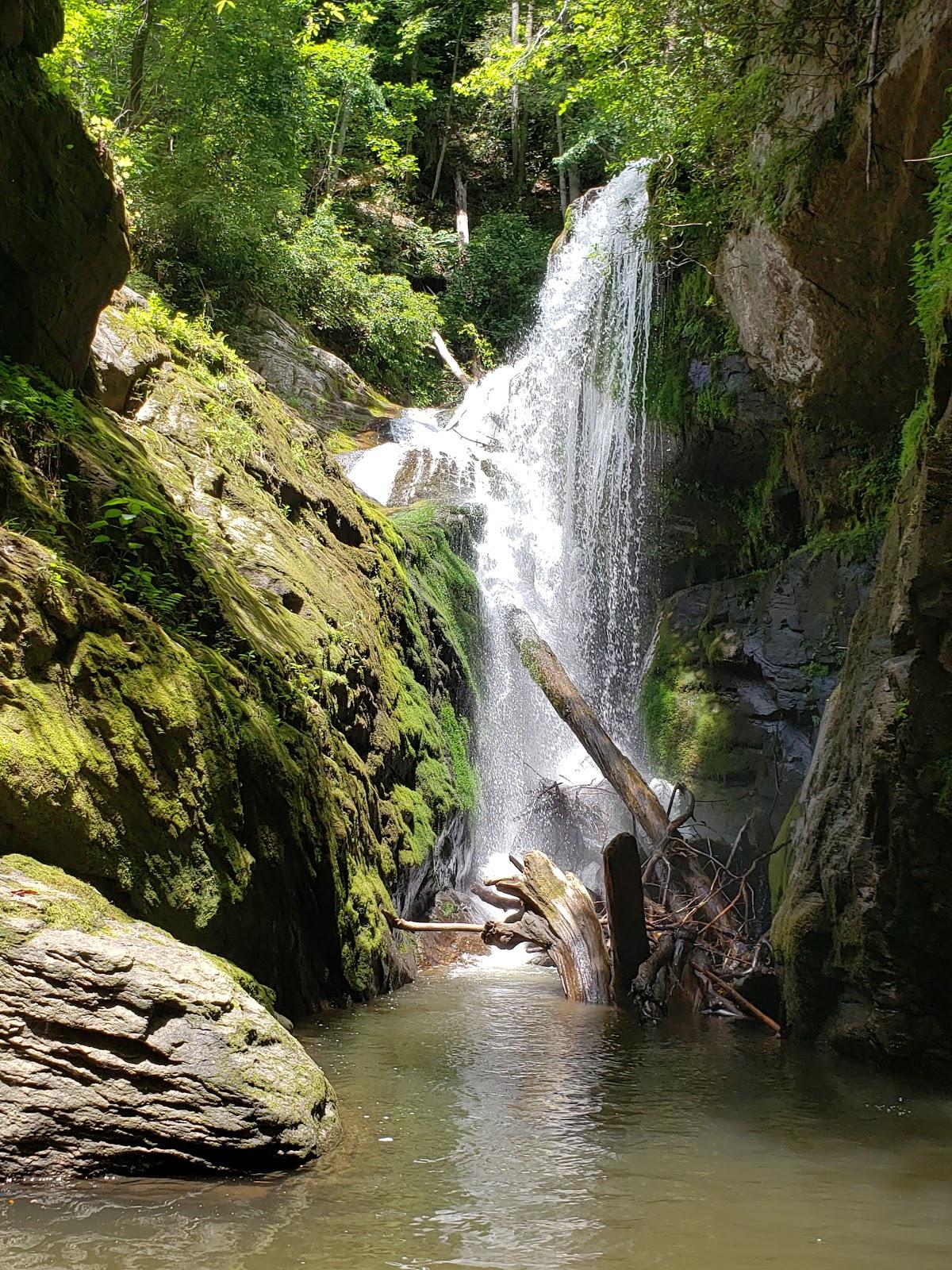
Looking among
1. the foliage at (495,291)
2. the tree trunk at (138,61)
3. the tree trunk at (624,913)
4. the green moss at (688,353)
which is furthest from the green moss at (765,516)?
the foliage at (495,291)

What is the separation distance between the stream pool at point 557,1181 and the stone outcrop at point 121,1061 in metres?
0.11

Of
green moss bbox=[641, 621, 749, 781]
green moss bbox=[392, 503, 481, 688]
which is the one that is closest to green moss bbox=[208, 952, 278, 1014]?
green moss bbox=[392, 503, 481, 688]

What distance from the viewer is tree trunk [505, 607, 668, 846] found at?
32.4ft

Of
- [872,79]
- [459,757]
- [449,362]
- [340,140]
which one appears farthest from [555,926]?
[340,140]

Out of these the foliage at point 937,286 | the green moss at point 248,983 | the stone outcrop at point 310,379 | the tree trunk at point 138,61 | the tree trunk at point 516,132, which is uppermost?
the tree trunk at point 516,132

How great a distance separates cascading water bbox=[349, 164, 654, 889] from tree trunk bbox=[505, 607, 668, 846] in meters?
2.05

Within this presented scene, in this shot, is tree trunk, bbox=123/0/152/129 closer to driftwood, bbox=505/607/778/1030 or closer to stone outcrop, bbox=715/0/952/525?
stone outcrop, bbox=715/0/952/525

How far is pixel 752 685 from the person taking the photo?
495 inches

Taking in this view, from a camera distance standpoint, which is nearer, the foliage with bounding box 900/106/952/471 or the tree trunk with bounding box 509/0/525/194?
the foliage with bounding box 900/106/952/471

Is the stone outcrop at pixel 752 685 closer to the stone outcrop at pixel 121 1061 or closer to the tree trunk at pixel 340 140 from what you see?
the stone outcrop at pixel 121 1061

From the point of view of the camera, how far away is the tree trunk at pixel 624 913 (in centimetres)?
754

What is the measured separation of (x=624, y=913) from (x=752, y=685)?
574cm

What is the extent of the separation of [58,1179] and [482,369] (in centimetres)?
2431

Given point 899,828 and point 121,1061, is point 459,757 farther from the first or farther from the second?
point 121,1061
